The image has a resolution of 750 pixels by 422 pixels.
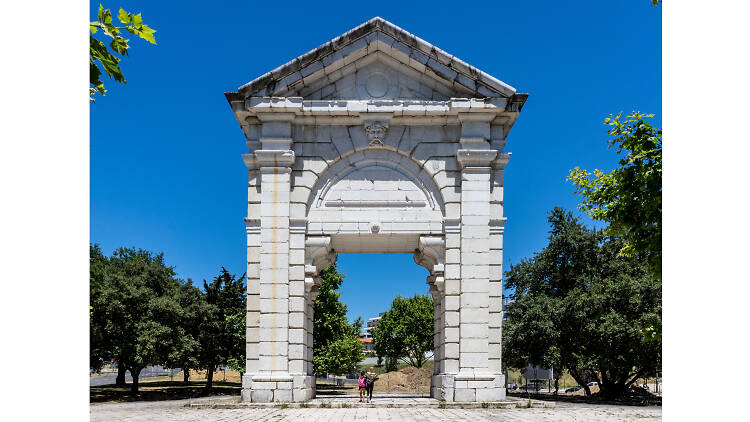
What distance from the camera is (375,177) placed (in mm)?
22250

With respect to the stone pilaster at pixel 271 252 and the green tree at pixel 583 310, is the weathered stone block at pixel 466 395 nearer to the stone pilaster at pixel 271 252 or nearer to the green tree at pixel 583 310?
the stone pilaster at pixel 271 252

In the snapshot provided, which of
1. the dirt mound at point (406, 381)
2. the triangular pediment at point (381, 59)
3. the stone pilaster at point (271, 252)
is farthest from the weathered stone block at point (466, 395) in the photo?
the dirt mound at point (406, 381)

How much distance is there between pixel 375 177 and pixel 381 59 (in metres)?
3.87

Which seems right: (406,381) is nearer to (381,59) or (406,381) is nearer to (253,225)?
(253,225)

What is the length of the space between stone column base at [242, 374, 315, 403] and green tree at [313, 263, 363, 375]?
104ft

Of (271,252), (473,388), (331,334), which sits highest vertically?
(271,252)

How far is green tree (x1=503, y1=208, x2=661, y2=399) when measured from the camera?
35.2 m

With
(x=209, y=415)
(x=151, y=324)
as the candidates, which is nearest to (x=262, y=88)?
(x=209, y=415)

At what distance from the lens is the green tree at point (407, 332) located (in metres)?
84.9

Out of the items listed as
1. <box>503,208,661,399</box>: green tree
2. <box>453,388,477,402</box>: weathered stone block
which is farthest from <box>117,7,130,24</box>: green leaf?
<box>503,208,661,399</box>: green tree

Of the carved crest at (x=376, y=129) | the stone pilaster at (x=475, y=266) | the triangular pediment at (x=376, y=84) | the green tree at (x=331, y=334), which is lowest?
the green tree at (x=331, y=334)

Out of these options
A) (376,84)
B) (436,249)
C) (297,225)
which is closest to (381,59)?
(376,84)

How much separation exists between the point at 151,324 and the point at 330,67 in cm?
2288

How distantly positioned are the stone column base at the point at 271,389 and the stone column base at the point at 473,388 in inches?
178
